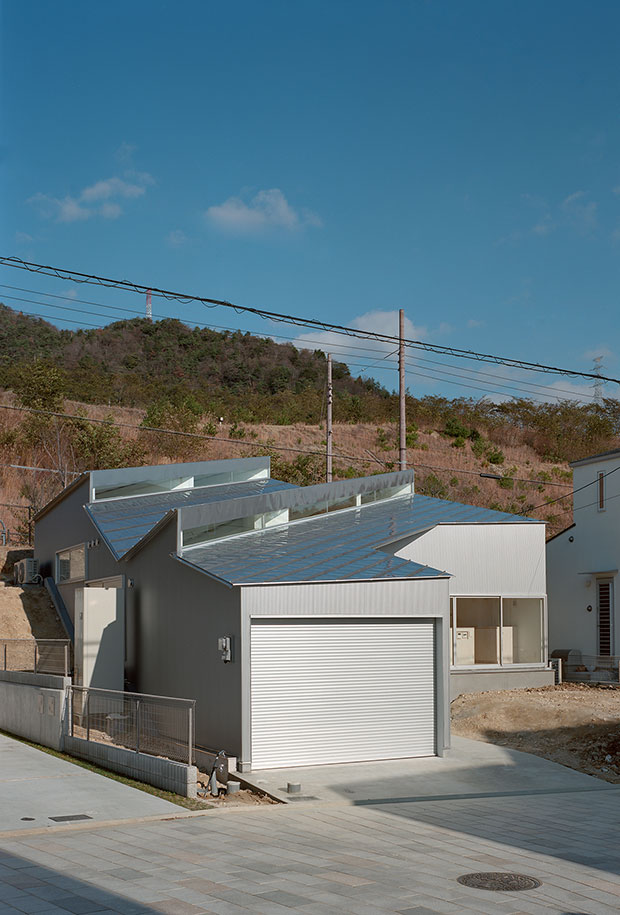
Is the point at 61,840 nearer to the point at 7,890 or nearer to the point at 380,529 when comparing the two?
the point at 7,890

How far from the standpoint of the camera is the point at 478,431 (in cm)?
6600

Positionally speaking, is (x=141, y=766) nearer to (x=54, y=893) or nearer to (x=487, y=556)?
(x=54, y=893)

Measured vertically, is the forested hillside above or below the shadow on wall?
above

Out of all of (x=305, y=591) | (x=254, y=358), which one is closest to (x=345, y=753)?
(x=305, y=591)

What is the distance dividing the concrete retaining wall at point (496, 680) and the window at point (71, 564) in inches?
398

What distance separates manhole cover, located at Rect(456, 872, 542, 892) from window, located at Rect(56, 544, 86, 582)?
1741 cm

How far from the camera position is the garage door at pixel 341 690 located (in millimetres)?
14102

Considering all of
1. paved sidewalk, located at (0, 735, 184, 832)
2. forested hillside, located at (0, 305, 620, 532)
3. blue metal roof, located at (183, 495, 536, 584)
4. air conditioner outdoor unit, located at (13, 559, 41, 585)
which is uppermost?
forested hillside, located at (0, 305, 620, 532)

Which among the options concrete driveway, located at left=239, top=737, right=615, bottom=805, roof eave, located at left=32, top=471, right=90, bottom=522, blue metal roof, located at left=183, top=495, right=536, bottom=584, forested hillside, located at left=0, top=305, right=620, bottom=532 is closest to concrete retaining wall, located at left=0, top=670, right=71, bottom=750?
blue metal roof, located at left=183, top=495, right=536, bottom=584

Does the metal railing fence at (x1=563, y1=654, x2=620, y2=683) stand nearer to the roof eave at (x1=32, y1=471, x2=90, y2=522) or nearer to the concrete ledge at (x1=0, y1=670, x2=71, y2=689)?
the concrete ledge at (x1=0, y1=670, x2=71, y2=689)

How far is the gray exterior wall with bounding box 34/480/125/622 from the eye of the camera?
71.1ft

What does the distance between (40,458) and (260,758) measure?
108 feet

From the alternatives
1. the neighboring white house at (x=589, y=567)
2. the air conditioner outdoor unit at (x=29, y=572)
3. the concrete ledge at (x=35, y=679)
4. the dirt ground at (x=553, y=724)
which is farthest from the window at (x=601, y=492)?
the air conditioner outdoor unit at (x=29, y=572)

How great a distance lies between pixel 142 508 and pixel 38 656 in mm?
6777
